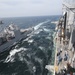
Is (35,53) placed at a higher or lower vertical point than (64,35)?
lower

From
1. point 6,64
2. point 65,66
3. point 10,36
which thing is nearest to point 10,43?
point 10,36

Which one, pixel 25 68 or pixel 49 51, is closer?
pixel 25 68

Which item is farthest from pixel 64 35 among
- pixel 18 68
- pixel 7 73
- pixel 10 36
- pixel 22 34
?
pixel 22 34

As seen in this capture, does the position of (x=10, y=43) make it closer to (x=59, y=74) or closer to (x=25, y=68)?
(x=25, y=68)

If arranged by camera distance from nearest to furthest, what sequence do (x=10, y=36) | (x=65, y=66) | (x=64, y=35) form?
1. (x=65, y=66)
2. (x=64, y=35)
3. (x=10, y=36)

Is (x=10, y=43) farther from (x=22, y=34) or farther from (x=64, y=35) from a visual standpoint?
(x=64, y=35)

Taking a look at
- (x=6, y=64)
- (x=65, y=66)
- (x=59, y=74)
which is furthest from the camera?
(x=6, y=64)

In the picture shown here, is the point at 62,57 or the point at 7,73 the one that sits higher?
the point at 62,57

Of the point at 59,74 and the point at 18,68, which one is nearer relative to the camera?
the point at 59,74

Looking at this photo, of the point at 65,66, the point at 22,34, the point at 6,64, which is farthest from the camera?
the point at 22,34
